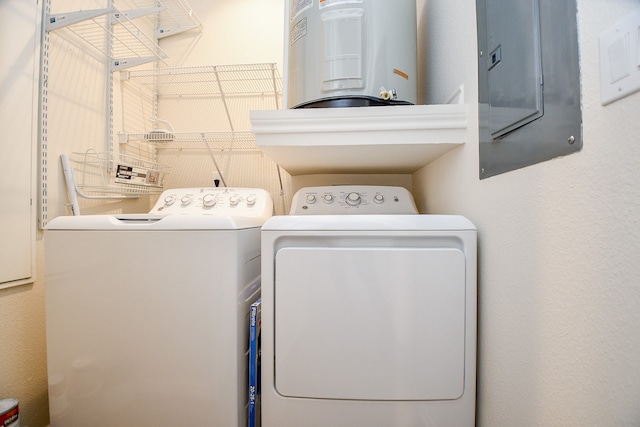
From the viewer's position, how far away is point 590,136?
47cm

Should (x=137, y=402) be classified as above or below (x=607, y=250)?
below

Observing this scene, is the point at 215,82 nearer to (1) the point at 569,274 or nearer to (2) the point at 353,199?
(2) the point at 353,199

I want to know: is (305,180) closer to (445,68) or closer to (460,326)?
(445,68)

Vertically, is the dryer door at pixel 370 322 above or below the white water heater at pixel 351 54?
below

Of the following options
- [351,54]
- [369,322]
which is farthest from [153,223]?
[351,54]

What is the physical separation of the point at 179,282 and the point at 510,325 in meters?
0.89

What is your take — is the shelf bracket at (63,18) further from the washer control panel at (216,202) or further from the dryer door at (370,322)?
the dryer door at (370,322)

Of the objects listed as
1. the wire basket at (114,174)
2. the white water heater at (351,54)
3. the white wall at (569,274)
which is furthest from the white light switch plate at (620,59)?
the wire basket at (114,174)

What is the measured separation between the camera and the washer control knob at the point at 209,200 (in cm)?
150

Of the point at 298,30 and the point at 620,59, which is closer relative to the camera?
the point at 620,59

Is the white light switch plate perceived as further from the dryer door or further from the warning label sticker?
the warning label sticker

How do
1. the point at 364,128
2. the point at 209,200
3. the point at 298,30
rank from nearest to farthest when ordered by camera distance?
1. the point at 364,128
2. the point at 298,30
3. the point at 209,200

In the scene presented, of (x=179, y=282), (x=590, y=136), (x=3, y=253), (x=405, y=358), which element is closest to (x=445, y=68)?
(x=590, y=136)

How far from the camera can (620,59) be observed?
41 centimetres
